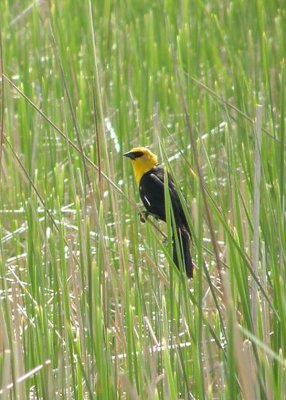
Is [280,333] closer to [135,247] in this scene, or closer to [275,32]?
[135,247]

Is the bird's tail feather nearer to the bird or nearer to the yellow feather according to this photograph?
the bird

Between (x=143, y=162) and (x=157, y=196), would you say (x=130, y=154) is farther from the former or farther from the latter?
(x=157, y=196)

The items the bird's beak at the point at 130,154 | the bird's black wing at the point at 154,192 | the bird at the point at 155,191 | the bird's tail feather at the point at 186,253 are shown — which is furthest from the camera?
the bird's beak at the point at 130,154

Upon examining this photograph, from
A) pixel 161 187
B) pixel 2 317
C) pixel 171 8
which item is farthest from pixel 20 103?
pixel 2 317

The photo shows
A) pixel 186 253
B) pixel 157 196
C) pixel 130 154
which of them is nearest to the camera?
pixel 186 253

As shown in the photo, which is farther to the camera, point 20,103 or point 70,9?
point 70,9

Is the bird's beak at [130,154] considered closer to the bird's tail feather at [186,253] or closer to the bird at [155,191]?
the bird at [155,191]

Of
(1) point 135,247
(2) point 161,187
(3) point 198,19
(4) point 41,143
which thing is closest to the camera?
(1) point 135,247

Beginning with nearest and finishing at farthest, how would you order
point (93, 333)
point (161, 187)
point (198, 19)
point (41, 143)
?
1. point (93, 333)
2. point (161, 187)
3. point (41, 143)
4. point (198, 19)

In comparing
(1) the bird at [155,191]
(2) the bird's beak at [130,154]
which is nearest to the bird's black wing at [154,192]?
(1) the bird at [155,191]

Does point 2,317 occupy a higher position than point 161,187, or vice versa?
point 161,187

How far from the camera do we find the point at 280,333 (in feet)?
8.76

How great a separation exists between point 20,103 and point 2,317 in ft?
7.70

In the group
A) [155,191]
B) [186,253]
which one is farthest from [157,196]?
[186,253]
